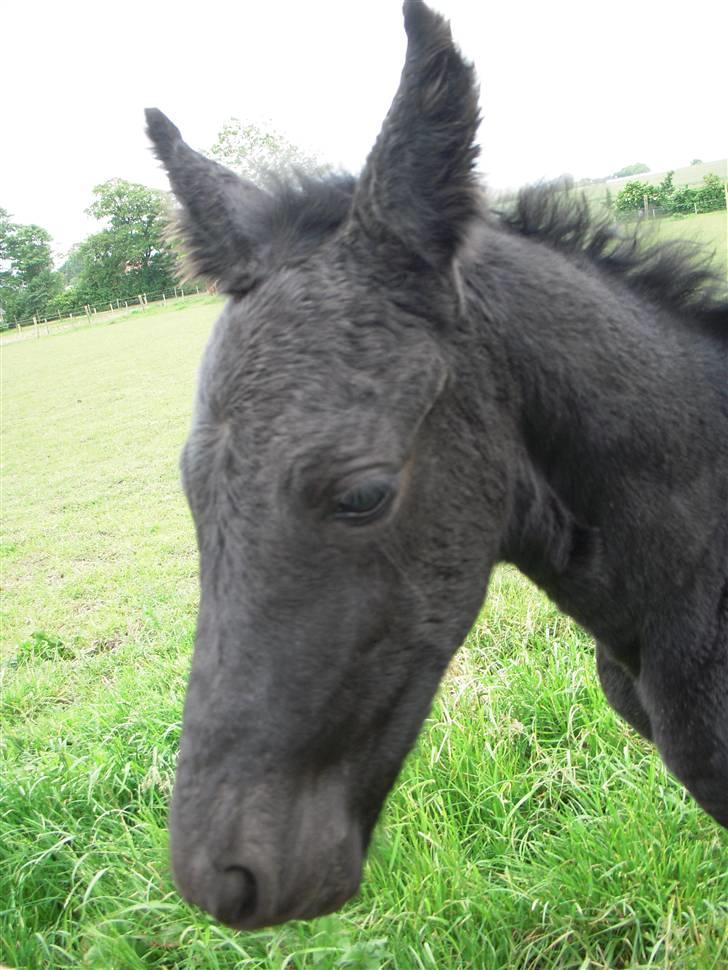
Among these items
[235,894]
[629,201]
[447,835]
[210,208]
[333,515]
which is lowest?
[447,835]

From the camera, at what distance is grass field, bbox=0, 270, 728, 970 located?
2.60 meters

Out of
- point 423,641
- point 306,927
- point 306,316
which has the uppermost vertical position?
point 306,316

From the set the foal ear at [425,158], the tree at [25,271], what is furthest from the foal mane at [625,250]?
the tree at [25,271]

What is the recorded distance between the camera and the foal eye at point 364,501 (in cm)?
142

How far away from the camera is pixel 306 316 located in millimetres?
1548

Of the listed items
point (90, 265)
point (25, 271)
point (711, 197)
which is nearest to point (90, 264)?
point (90, 265)

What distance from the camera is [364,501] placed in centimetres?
143

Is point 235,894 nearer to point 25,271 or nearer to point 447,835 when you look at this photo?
point 447,835

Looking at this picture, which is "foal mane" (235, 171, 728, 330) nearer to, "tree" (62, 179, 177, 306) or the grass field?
the grass field

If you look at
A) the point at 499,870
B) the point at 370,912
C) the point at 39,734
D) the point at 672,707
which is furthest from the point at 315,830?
the point at 39,734

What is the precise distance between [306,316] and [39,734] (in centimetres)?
344

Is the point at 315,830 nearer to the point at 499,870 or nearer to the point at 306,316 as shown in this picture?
the point at 306,316

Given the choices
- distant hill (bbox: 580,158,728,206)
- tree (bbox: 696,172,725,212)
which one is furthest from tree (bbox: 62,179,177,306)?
tree (bbox: 696,172,725,212)

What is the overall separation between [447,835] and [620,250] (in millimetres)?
2178
